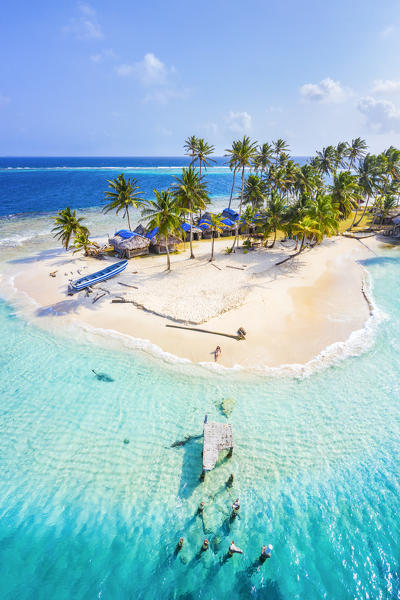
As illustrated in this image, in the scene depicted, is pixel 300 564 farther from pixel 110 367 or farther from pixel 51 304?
pixel 51 304

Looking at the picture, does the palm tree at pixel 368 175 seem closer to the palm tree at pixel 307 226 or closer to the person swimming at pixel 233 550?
the palm tree at pixel 307 226

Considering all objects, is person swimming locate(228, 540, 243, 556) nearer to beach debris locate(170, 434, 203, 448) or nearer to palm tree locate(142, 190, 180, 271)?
beach debris locate(170, 434, 203, 448)

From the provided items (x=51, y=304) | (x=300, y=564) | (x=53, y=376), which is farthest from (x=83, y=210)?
(x=300, y=564)

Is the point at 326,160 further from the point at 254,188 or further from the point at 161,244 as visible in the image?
the point at 161,244

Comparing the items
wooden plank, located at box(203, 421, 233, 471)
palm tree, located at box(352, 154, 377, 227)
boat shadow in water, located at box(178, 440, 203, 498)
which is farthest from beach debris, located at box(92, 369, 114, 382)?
palm tree, located at box(352, 154, 377, 227)

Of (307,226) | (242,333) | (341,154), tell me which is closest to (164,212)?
(242,333)
